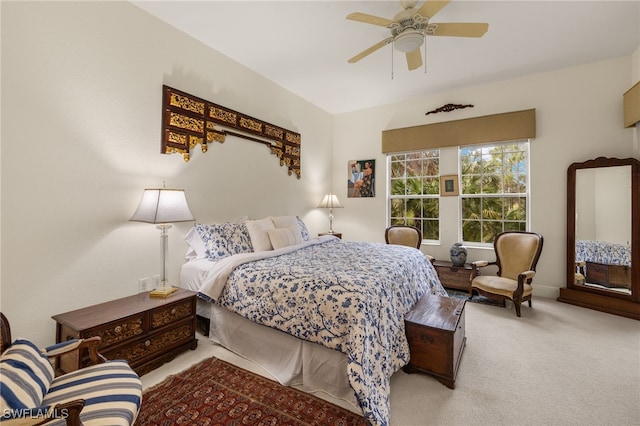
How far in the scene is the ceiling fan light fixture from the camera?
2275 mm

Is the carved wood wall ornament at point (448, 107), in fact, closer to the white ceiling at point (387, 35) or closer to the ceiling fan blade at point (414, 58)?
the white ceiling at point (387, 35)

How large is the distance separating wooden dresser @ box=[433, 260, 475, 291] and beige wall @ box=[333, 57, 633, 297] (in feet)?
1.42

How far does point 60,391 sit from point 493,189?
4.97 metres

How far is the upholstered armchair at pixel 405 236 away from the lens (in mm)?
4180

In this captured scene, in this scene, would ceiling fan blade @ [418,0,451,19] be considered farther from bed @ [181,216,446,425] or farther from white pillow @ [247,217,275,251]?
white pillow @ [247,217,275,251]

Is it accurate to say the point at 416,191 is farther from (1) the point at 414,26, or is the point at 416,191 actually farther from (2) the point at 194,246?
(2) the point at 194,246

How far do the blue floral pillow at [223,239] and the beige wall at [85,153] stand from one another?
27cm

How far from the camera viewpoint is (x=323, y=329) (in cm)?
179

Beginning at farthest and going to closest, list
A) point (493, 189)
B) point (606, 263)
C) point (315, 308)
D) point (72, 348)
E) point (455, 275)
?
point (493, 189) < point (455, 275) < point (606, 263) < point (315, 308) < point (72, 348)

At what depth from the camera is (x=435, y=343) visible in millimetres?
1963

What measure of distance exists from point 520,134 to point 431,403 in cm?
375

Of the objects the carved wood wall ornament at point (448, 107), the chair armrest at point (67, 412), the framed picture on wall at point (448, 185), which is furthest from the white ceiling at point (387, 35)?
the chair armrest at point (67, 412)

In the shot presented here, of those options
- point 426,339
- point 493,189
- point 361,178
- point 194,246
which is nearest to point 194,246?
point 194,246

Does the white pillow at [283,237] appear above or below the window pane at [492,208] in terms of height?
below
